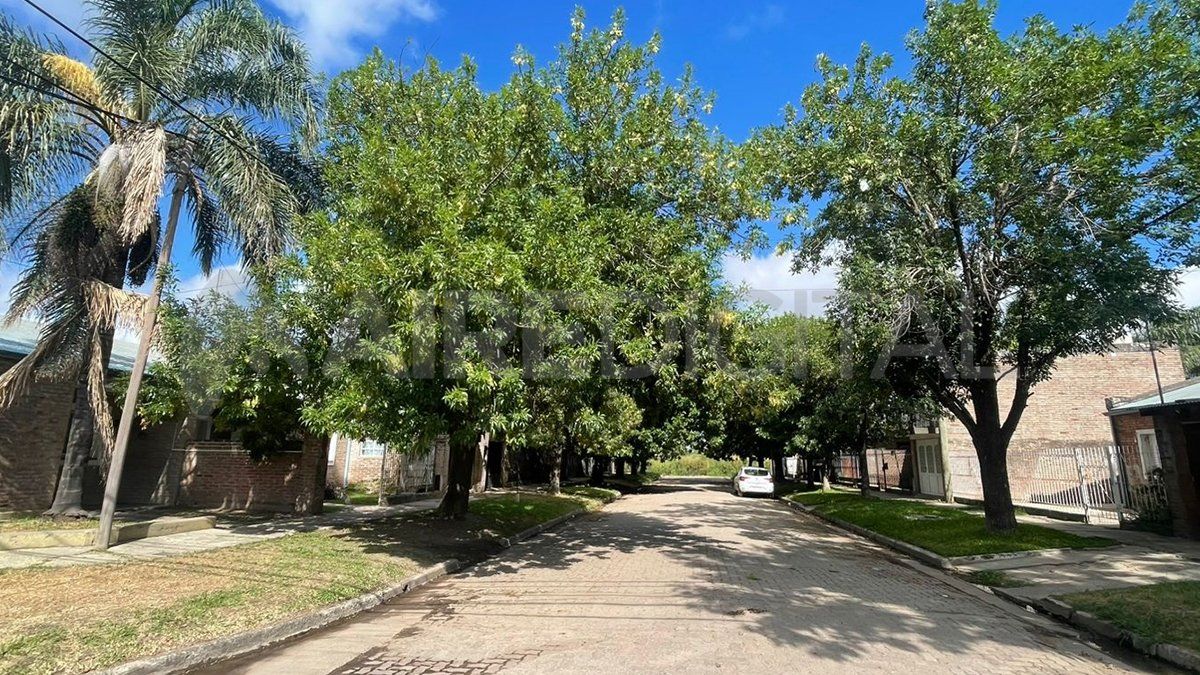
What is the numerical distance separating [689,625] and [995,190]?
966cm

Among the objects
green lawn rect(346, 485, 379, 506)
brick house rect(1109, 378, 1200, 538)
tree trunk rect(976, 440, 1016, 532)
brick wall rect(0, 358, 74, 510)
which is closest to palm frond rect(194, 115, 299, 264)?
brick wall rect(0, 358, 74, 510)

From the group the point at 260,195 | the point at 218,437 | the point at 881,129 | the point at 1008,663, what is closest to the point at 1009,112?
the point at 881,129

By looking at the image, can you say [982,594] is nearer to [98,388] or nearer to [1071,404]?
[98,388]

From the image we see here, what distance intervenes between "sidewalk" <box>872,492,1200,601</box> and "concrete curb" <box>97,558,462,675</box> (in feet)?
27.5

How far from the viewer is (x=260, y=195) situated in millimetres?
11430

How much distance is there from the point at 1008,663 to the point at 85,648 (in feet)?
25.5

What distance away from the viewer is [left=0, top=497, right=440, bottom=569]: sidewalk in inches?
344

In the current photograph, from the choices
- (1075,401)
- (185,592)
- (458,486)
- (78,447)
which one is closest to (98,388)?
(78,447)

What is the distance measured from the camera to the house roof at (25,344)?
511 inches

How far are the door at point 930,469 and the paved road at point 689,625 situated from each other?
16.1 metres

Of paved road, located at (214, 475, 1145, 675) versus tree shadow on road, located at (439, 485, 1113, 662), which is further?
→ tree shadow on road, located at (439, 485, 1113, 662)

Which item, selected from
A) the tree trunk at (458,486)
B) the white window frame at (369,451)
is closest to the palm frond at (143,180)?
the tree trunk at (458,486)

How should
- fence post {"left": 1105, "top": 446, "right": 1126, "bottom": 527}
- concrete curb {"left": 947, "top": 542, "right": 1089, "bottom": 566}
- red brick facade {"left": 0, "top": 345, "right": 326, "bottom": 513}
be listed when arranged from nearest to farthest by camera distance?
1. concrete curb {"left": 947, "top": 542, "right": 1089, "bottom": 566}
2. red brick facade {"left": 0, "top": 345, "right": 326, "bottom": 513}
3. fence post {"left": 1105, "top": 446, "right": 1126, "bottom": 527}

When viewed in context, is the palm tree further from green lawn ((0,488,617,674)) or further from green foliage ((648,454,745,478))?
green foliage ((648,454,745,478))
